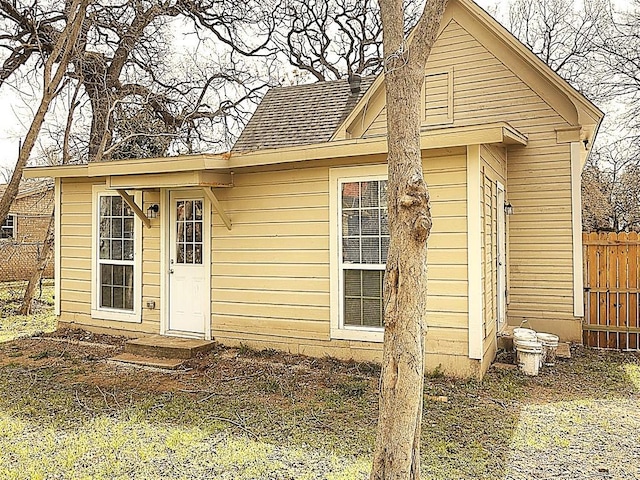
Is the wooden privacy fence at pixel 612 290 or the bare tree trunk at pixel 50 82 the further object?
the bare tree trunk at pixel 50 82

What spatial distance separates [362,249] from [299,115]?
204 inches

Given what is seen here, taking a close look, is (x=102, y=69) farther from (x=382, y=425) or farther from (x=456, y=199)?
(x=382, y=425)

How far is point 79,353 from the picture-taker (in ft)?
22.8

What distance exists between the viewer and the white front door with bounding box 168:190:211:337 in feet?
23.5

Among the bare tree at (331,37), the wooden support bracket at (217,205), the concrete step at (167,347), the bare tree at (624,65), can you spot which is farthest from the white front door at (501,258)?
the bare tree at (331,37)

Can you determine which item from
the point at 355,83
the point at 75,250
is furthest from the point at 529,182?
the point at 75,250

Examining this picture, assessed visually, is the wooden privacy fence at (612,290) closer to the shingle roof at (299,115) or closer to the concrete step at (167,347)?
the shingle roof at (299,115)

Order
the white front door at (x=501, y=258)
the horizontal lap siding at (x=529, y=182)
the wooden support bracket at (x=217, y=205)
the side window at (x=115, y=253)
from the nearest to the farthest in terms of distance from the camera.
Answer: the wooden support bracket at (x=217, y=205)
the white front door at (x=501, y=258)
the horizontal lap siding at (x=529, y=182)
the side window at (x=115, y=253)

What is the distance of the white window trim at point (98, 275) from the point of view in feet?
24.8

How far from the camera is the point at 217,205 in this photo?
674cm

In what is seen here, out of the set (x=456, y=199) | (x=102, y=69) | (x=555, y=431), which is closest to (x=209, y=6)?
(x=102, y=69)

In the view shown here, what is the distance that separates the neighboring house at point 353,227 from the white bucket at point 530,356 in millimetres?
369

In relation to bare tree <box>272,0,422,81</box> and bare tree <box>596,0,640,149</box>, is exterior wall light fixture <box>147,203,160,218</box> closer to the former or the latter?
bare tree <box>272,0,422,81</box>

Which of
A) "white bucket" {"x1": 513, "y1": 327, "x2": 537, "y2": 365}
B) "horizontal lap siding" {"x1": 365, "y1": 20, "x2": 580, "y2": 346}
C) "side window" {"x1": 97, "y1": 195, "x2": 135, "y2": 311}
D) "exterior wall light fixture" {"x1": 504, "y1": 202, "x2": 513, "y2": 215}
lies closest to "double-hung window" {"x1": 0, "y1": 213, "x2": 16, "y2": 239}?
"side window" {"x1": 97, "y1": 195, "x2": 135, "y2": 311}
